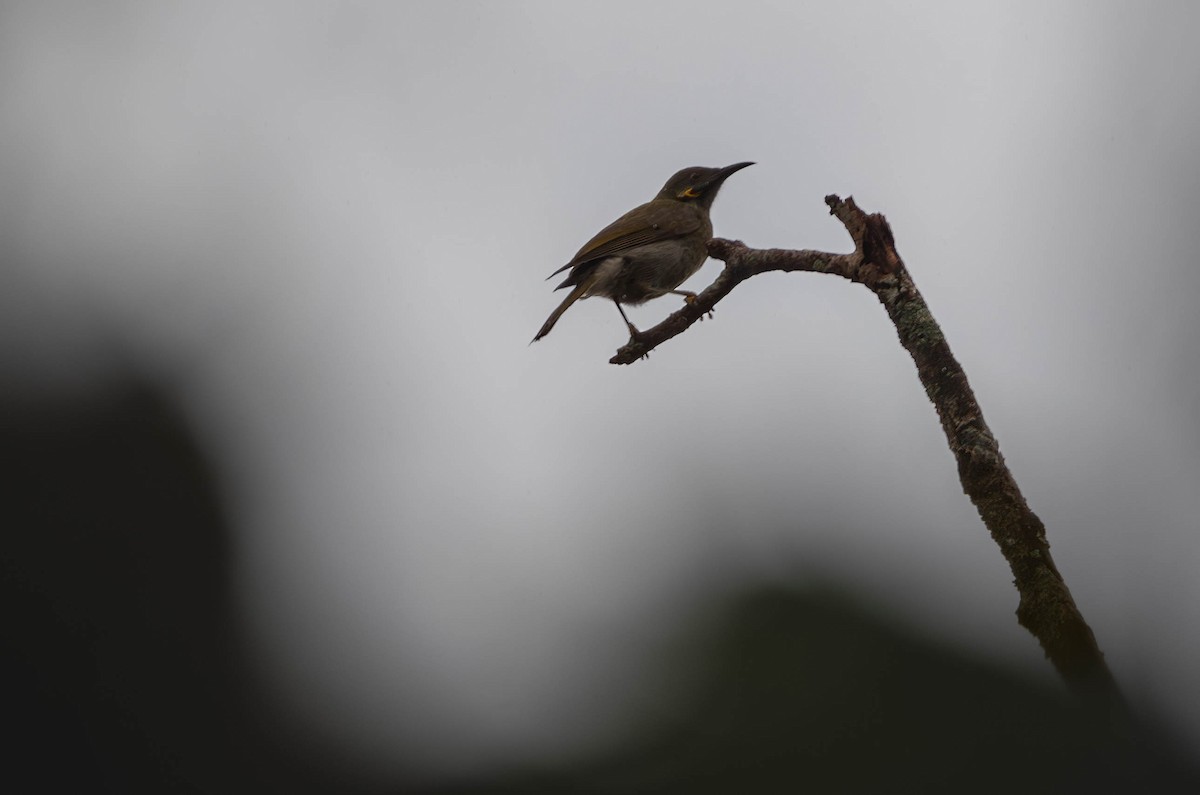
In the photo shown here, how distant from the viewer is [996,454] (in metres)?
2.79

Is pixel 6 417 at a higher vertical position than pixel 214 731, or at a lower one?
higher

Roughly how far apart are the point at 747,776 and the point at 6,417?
902cm

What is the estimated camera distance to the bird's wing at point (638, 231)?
7.16 m

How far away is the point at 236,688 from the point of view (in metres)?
8.26

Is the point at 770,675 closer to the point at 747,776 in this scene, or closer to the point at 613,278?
the point at 747,776

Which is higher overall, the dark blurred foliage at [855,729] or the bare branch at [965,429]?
the bare branch at [965,429]

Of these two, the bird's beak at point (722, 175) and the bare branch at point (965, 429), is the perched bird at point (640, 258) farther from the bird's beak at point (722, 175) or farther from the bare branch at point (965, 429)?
the bare branch at point (965, 429)

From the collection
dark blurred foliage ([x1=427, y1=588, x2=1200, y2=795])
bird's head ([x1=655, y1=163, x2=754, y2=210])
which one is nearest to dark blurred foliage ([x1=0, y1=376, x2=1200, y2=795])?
dark blurred foliage ([x1=427, y1=588, x2=1200, y2=795])

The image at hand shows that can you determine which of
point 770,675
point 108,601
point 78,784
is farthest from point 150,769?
point 770,675

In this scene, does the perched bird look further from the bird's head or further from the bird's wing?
the bird's head

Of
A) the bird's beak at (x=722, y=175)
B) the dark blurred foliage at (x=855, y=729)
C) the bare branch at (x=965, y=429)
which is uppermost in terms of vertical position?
the bird's beak at (x=722, y=175)

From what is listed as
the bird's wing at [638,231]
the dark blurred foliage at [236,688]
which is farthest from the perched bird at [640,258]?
the dark blurred foliage at [236,688]

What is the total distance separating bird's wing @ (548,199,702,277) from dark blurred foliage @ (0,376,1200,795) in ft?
11.0

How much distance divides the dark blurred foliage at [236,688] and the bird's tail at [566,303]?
2490 millimetres
